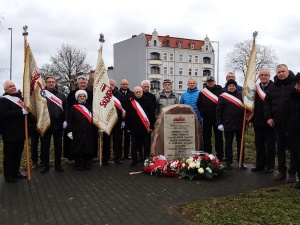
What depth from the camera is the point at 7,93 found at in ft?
22.9

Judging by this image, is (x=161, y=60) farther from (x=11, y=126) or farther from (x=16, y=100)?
(x=11, y=126)

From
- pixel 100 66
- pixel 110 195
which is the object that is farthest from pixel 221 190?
pixel 100 66

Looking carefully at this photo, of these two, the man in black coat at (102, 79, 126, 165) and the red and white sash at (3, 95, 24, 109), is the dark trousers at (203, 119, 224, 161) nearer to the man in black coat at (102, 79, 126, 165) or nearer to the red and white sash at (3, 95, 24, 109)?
the man in black coat at (102, 79, 126, 165)

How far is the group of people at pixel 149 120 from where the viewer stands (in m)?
6.79

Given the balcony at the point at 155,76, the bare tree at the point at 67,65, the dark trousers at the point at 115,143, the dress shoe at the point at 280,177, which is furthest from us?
the balcony at the point at 155,76

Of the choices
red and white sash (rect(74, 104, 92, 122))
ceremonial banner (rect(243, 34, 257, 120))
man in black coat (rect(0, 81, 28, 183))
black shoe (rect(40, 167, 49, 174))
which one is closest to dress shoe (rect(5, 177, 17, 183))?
man in black coat (rect(0, 81, 28, 183))

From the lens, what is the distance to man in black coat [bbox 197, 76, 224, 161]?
334 inches

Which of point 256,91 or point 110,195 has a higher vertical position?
point 256,91

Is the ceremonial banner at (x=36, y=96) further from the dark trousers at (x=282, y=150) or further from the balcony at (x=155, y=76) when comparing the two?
the balcony at (x=155, y=76)

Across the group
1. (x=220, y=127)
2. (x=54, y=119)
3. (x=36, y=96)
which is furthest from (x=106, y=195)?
(x=220, y=127)

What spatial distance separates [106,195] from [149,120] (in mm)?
3004

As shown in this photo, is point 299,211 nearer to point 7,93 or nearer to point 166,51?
point 7,93

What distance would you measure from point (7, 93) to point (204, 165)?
4.32 meters

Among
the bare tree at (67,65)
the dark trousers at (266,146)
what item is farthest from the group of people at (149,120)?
the bare tree at (67,65)
